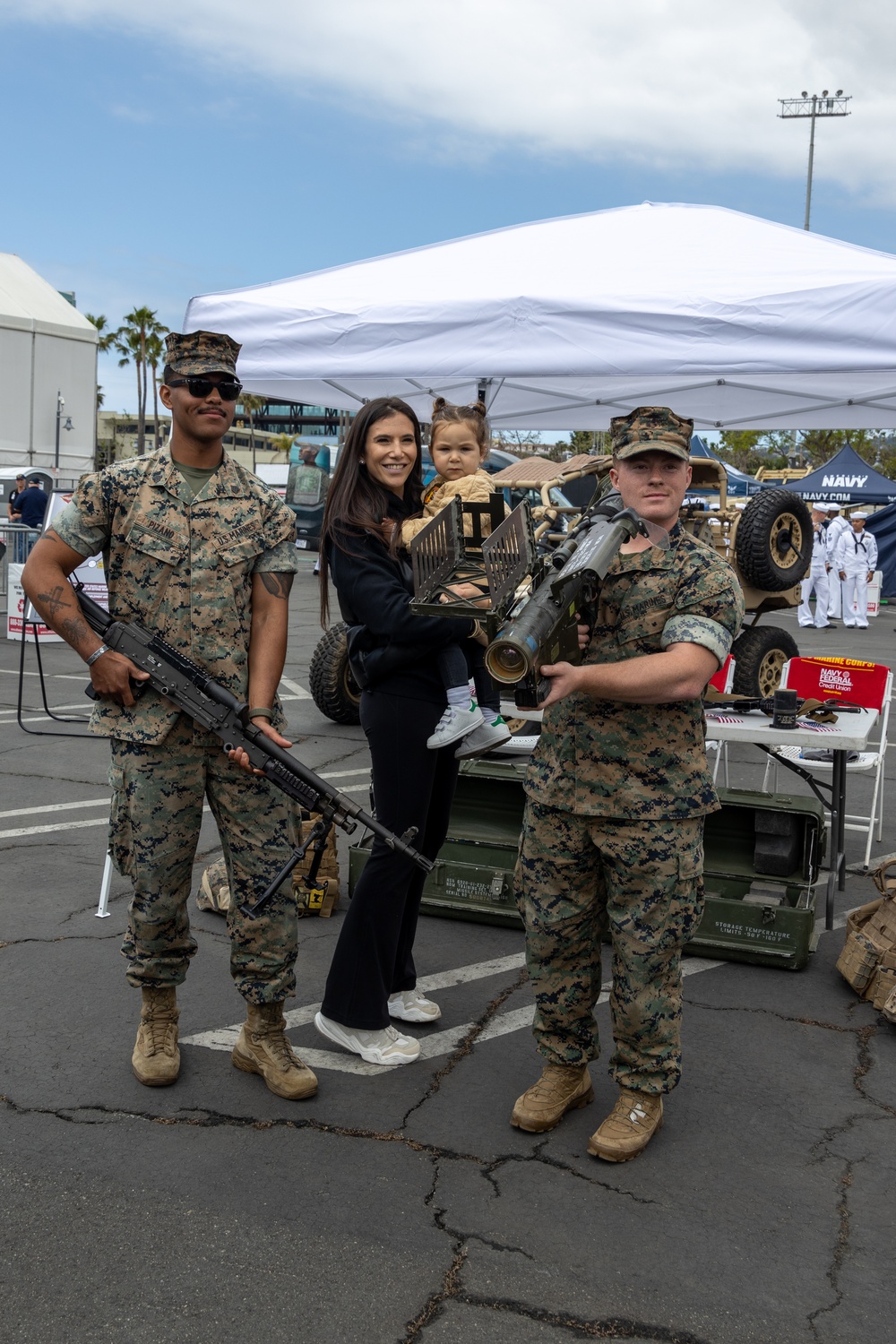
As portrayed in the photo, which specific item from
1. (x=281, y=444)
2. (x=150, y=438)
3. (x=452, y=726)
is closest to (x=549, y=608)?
(x=452, y=726)

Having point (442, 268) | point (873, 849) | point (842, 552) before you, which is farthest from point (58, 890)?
point (842, 552)

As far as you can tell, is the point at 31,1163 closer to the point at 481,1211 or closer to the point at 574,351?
the point at 481,1211

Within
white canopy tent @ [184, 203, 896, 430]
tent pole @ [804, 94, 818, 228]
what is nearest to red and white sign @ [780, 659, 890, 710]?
white canopy tent @ [184, 203, 896, 430]

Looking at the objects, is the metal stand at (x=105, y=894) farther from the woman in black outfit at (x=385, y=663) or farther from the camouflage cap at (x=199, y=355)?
the camouflage cap at (x=199, y=355)

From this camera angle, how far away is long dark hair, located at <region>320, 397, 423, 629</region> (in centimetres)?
348

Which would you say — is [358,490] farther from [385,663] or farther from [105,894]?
[105,894]

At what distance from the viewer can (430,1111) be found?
3.47 metres

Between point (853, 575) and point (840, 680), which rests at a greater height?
point (853, 575)

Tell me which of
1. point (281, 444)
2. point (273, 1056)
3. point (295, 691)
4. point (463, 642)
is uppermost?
point (281, 444)

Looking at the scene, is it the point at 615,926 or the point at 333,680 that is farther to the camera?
the point at 333,680

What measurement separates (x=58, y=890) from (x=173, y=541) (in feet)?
8.47

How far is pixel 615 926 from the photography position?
10.4ft

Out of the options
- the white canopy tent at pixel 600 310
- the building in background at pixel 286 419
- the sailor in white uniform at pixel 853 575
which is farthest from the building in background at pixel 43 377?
Answer: the building in background at pixel 286 419

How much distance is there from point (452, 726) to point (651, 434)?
1.06 meters
